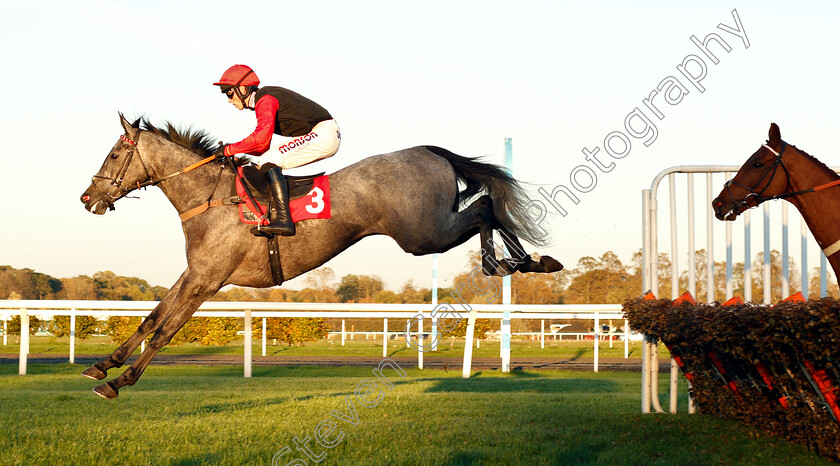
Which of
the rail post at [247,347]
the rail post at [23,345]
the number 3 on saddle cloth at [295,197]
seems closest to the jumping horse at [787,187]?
the number 3 on saddle cloth at [295,197]

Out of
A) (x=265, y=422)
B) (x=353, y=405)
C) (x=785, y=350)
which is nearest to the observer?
(x=785, y=350)

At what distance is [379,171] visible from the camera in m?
4.53

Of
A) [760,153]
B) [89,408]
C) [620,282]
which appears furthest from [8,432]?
[620,282]

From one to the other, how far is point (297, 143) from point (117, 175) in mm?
1181

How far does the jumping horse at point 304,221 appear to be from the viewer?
4402 mm

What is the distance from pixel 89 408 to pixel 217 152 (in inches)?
96.3

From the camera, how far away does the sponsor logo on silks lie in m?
4.54

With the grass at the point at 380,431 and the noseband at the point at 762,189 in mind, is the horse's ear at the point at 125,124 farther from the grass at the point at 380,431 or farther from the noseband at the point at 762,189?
the noseband at the point at 762,189

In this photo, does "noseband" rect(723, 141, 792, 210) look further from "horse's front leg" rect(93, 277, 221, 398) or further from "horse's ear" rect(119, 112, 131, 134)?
"horse's ear" rect(119, 112, 131, 134)

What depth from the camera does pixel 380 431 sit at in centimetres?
458

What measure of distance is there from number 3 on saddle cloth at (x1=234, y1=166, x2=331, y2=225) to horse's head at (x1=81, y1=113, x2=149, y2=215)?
765mm

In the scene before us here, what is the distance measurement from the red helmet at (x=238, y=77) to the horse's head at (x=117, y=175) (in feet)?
2.50

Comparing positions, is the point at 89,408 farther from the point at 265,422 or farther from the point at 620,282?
the point at 620,282

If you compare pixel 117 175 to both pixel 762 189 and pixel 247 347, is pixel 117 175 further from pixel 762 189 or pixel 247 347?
pixel 247 347
